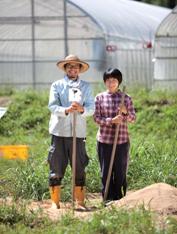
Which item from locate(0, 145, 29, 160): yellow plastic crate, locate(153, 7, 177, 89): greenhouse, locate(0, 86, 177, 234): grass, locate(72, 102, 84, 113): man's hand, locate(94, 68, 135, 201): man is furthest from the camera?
locate(153, 7, 177, 89): greenhouse

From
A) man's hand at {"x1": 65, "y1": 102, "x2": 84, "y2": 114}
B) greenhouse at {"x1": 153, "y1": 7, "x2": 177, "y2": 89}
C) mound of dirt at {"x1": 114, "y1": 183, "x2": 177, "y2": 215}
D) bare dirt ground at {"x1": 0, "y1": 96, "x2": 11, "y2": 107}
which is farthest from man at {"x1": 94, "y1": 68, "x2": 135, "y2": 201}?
greenhouse at {"x1": 153, "y1": 7, "x2": 177, "y2": 89}

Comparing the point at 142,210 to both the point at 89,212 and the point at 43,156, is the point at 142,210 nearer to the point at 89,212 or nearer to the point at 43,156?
the point at 89,212

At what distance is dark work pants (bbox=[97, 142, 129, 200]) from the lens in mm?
7625

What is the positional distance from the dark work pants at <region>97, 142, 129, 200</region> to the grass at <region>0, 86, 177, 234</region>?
23.6 inches

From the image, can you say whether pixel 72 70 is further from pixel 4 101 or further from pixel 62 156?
pixel 4 101

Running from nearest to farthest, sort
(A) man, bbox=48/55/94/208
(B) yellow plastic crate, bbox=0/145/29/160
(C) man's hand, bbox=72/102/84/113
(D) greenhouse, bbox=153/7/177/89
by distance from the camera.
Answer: (C) man's hand, bbox=72/102/84/113, (A) man, bbox=48/55/94/208, (B) yellow plastic crate, bbox=0/145/29/160, (D) greenhouse, bbox=153/7/177/89

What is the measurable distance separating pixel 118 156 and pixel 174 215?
1.35 m

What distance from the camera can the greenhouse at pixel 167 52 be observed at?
18.0 meters

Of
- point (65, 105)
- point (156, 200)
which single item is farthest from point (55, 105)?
point (156, 200)

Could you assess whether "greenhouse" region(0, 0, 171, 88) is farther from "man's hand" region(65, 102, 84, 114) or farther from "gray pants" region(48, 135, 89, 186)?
"man's hand" region(65, 102, 84, 114)

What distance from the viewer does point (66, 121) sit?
24.1 feet

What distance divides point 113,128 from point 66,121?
1.82 feet

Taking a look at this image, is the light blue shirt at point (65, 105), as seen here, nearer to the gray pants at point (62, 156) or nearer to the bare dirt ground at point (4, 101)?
the gray pants at point (62, 156)

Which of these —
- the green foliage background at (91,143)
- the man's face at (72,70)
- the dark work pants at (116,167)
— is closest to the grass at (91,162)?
the green foliage background at (91,143)
